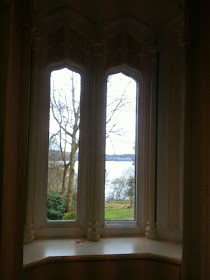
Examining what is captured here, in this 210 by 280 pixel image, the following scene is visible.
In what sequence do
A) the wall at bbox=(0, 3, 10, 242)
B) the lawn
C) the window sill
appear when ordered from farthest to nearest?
the lawn → the window sill → the wall at bbox=(0, 3, 10, 242)

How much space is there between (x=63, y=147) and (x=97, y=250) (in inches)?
34.4

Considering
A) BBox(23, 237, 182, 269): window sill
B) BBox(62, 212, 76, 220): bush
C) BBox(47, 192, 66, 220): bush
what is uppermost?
BBox(47, 192, 66, 220): bush

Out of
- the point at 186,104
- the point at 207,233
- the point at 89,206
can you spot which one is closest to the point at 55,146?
the point at 89,206

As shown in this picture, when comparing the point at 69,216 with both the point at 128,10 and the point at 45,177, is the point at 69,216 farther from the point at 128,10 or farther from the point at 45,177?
the point at 128,10

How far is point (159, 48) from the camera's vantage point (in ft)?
9.11

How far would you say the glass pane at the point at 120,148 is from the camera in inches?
107

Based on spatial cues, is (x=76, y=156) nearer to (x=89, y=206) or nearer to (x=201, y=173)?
(x=89, y=206)

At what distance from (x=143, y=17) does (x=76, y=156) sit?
1.35 m

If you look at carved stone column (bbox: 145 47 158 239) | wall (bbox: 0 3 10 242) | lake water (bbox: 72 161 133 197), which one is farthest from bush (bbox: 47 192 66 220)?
wall (bbox: 0 3 10 242)

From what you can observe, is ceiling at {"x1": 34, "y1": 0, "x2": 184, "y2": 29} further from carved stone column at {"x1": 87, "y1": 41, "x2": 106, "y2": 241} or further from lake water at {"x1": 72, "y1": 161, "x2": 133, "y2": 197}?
lake water at {"x1": 72, "y1": 161, "x2": 133, "y2": 197}

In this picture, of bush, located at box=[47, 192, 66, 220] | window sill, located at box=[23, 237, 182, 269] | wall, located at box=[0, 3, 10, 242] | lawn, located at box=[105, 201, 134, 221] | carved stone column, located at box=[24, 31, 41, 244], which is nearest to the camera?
wall, located at box=[0, 3, 10, 242]

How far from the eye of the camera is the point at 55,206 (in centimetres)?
262

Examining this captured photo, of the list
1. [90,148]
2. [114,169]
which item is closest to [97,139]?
[90,148]

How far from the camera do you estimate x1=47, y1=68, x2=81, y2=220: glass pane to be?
2.62 metres
